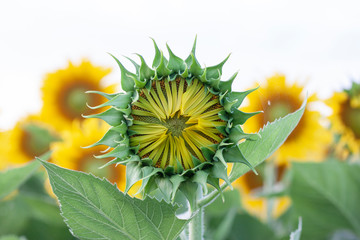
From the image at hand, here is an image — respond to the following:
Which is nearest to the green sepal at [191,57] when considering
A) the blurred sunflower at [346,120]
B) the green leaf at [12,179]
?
the green leaf at [12,179]

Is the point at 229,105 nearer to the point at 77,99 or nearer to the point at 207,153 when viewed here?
the point at 207,153

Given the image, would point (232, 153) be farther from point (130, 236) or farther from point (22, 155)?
point (22, 155)

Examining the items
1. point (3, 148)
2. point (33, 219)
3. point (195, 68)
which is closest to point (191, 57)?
point (195, 68)

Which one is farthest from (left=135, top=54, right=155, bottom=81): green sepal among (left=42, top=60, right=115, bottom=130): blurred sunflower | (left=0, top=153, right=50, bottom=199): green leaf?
(left=42, top=60, right=115, bottom=130): blurred sunflower

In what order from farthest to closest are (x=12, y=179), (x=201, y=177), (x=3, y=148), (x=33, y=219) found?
(x=3, y=148), (x=33, y=219), (x=12, y=179), (x=201, y=177)

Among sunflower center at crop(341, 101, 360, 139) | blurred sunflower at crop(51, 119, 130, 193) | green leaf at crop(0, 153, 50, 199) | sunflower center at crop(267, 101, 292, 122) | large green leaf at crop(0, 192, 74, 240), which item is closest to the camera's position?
sunflower center at crop(267, 101, 292, 122)

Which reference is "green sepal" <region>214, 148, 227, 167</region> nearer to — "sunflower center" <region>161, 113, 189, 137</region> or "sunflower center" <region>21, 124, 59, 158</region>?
"sunflower center" <region>161, 113, 189, 137</region>
